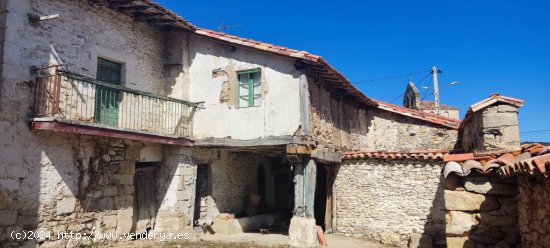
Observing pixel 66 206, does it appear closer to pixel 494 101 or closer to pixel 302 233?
pixel 302 233

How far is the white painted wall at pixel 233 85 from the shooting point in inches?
398

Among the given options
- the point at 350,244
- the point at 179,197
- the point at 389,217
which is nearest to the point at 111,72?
the point at 179,197

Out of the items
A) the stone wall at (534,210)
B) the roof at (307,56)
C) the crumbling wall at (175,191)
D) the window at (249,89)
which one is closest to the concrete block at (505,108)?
the stone wall at (534,210)

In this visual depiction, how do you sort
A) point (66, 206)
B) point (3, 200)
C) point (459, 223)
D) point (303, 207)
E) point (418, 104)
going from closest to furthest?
1. point (459, 223)
2. point (3, 200)
3. point (66, 206)
4. point (303, 207)
5. point (418, 104)

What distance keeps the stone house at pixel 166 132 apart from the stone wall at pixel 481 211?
222 cm

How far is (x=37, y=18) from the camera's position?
8242 mm

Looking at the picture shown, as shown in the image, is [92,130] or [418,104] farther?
[418,104]

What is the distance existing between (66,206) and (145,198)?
8.13ft

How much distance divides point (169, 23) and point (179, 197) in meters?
4.90

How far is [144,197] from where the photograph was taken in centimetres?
1095

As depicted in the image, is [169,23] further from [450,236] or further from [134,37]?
[450,236]

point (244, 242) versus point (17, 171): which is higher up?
point (17, 171)

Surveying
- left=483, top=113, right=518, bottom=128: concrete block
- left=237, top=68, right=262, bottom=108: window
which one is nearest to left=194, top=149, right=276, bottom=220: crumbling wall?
A: left=237, top=68, right=262, bottom=108: window

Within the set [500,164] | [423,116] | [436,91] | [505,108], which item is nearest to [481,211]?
[500,164]
